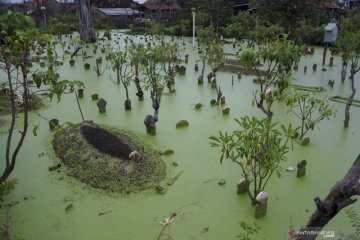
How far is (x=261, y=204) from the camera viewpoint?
8.89ft

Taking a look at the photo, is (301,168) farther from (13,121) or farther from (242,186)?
(13,121)

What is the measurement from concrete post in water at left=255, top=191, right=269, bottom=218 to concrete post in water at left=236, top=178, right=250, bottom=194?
0.27 m

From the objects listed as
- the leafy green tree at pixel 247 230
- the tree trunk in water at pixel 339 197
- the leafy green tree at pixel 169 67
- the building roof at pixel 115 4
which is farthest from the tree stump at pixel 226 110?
the building roof at pixel 115 4

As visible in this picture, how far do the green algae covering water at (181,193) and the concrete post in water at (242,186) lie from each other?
0.05 metres

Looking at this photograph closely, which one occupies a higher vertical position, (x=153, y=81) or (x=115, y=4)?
(x=115, y=4)

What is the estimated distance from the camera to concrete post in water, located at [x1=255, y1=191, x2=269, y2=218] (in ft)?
8.84

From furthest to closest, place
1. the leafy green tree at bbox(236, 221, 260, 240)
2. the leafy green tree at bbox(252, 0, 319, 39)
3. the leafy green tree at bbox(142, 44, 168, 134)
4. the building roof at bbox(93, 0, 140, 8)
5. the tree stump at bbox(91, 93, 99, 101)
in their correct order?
the building roof at bbox(93, 0, 140, 8) → the leafy green tree at bbox(252, 0, 319, 39) → the tree stump at bbox(91, 93, 99, 101) → the leafy green tree at bbox(142, 44, 168, 134) → the leafy green tree at bbox(236, 221, 260, 240)

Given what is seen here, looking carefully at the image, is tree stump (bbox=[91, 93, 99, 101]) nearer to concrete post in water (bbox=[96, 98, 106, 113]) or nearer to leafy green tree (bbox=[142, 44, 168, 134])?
concrete post in water (bbox=[96, 98, 106, 113])

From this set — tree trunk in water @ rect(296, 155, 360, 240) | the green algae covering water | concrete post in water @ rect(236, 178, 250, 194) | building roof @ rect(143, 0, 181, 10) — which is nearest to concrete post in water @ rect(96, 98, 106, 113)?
the green algae covering water

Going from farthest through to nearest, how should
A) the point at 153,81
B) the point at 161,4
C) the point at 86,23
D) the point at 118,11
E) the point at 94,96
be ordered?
the point at 118,11, the point at 161,4, the point at 86,23, the point at 94,96, the point at 153,81

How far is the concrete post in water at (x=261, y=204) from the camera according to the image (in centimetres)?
270

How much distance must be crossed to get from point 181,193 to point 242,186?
507mm

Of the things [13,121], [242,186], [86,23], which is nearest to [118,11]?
[86,23]

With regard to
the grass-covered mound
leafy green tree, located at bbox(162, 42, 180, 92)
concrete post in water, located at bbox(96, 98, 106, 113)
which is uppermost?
leafy green tree, located at bbox(162, 42, 180, 92)
